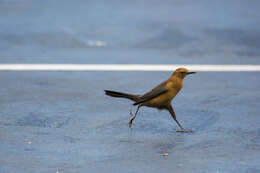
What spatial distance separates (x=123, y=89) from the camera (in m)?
6.79

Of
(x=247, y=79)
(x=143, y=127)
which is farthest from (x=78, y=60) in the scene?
(x=143, y=127)

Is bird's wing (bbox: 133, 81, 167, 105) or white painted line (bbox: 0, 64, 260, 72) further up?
bird's wing (bbox: 133, 81, 167, 105)

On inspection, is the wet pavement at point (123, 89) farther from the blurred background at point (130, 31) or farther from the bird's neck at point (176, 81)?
the bird's neck at point (176, 81)

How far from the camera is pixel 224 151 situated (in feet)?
14.3

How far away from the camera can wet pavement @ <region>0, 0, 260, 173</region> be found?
13.8 ft

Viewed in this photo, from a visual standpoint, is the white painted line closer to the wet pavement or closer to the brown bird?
the wet pavement

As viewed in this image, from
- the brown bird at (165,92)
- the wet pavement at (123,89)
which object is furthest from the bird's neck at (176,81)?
the wet pavement at (123,89)

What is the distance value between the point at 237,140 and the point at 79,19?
7.77 meters

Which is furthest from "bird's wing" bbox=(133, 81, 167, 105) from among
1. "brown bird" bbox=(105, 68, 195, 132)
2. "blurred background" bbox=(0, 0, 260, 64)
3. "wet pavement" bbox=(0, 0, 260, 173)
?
"blurred background" bbox=(0, 0, 260, 64)

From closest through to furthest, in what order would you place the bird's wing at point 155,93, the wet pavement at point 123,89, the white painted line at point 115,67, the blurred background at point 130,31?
the wet pavement at point 123,89 < the bird's wing at point 155,93 < the white painted line at point 115,67 < the blurred background at point 130,31

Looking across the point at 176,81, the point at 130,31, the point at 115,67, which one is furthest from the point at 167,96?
the point at 130,31

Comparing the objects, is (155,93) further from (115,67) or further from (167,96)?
(115,67)

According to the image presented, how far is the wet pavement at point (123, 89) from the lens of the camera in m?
4.19

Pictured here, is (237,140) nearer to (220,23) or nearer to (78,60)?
(78,60)
